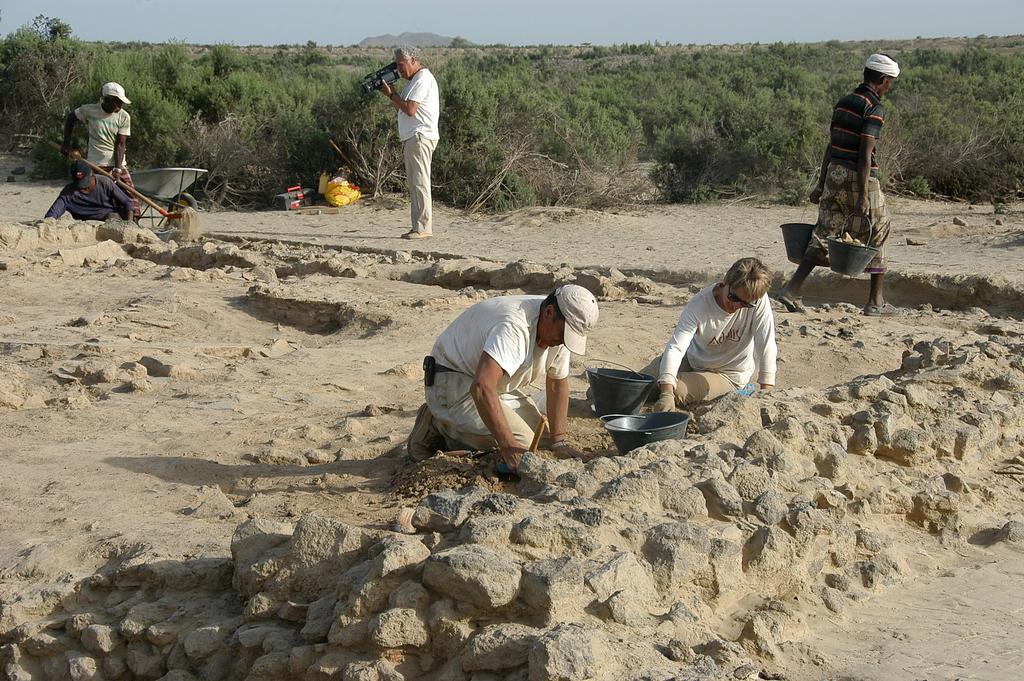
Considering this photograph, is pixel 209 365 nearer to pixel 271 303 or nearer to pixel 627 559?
pixel 271 303

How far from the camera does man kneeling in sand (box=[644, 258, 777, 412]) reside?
16.7ft

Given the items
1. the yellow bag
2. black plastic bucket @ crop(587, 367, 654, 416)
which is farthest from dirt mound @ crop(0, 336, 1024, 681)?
the yellow bag

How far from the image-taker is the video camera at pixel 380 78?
1055cm

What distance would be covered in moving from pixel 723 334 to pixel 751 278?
1.64ft

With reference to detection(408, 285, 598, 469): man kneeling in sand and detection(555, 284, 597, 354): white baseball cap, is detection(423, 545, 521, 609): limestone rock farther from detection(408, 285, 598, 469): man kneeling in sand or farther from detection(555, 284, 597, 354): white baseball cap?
detection(555, 284, 597, 354): white baseball cap

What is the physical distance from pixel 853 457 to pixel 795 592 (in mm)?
1208

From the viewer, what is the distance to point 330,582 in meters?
3.34

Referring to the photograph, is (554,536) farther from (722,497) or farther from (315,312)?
(315,312)

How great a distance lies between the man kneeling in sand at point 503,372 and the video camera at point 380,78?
6306 millimetres

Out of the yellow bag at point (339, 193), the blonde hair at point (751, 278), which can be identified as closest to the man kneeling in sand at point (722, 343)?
the blonde hair at point (751, 278)

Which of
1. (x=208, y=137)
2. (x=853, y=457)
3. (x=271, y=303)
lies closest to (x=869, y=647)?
(x=853, y=457)

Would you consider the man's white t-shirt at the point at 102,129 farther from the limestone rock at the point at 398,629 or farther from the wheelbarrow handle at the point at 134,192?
the limestone rock at the point at 398,629

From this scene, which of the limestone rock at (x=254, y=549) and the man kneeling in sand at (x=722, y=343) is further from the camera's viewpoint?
the man kneeling in sand at (x=722, y=343)

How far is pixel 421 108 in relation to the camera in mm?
10453
